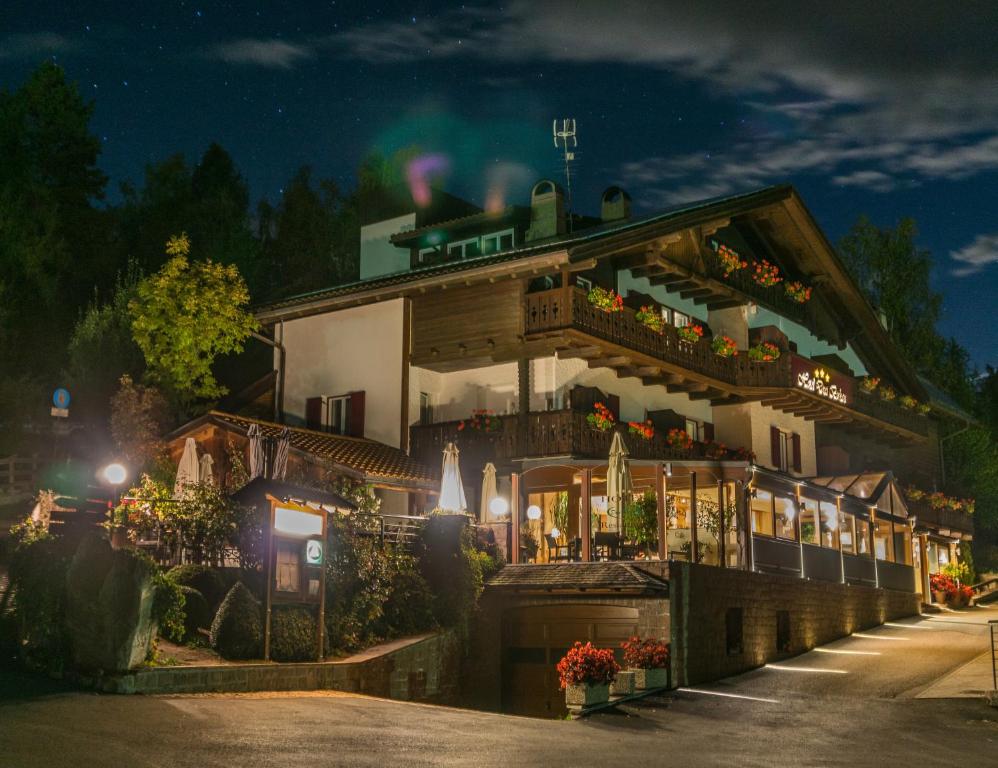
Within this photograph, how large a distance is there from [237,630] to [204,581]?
1.58m

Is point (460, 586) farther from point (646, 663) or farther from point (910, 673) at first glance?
point (910, 673)

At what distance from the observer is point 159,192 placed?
163 feet

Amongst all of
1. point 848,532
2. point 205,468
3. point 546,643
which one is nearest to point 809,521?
point 848,532

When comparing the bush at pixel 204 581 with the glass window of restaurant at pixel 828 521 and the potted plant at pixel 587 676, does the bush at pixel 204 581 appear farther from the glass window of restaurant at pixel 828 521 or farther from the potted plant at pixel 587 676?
the glass window of restaurant at pixel 828 521

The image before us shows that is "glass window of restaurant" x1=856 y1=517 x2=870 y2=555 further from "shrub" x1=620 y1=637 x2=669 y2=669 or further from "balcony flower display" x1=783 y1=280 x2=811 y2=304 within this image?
"shrub" x1=620 y1=637 x2=669 y2=669

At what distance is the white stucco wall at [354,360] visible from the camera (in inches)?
1217

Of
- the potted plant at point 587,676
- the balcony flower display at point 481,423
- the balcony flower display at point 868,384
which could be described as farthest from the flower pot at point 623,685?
the balcony flower display at point 868,384

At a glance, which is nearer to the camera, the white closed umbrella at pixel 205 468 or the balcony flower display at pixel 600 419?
the white closed umbrella at pixel 205 468

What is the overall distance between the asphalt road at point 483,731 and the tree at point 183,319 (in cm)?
1749

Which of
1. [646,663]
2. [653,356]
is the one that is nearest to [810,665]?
[646,663]

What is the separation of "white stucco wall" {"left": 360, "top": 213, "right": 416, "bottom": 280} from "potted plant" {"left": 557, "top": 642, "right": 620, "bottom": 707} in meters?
19.6

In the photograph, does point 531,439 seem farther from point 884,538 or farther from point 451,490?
point 884,538

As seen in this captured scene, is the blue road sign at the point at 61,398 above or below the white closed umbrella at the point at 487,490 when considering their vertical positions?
above

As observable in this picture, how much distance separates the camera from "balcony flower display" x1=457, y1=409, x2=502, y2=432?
Answer: 95.6ft
